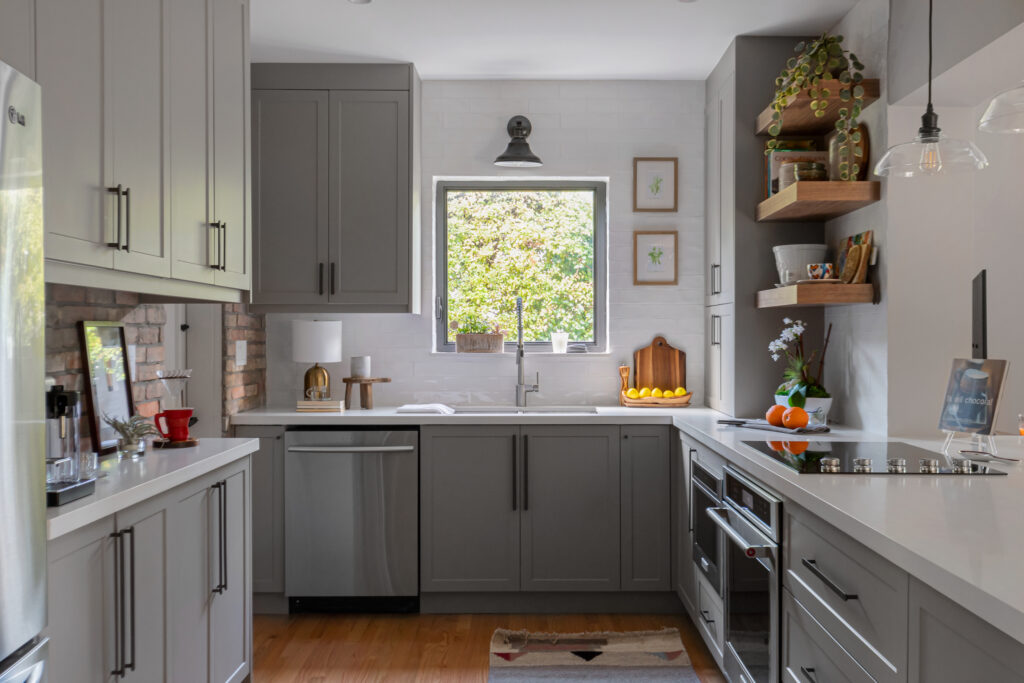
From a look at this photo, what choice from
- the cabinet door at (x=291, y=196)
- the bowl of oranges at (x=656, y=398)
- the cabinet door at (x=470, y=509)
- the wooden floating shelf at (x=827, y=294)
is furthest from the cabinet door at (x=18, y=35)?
the bowl of oranges at (x=656, y=398)

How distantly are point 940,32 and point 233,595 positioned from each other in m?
2.89

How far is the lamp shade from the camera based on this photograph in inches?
149

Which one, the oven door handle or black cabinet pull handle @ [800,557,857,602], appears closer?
black cabinet pull handle @ [800,557,857,602]

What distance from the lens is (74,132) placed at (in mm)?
1814

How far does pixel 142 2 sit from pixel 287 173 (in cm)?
167

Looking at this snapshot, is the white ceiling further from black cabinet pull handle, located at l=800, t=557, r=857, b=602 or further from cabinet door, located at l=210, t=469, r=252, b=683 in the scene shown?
black cabinet pull handle, located at l=800, t=557, r=857, b=602

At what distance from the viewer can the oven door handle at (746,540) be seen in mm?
2184

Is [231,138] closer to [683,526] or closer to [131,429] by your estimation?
[131,429]

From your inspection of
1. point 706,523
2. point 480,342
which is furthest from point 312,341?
point 706,523

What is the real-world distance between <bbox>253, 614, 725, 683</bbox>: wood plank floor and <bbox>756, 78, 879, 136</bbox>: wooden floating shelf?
7.11 feet

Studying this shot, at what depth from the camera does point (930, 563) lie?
129cm

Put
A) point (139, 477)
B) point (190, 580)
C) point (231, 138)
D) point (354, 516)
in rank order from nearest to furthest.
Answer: point (139, 477)
point (190, 580)
point (231, 138)
point (354, 516)

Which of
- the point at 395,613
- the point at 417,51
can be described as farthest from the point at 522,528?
the point at 417,51

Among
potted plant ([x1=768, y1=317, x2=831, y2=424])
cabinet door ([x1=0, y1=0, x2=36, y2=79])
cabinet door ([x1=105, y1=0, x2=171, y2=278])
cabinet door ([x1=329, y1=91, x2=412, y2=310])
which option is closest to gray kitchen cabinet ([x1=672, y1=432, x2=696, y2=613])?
potted plant ([x1=768, y1=317, x2=831, y2=424])
